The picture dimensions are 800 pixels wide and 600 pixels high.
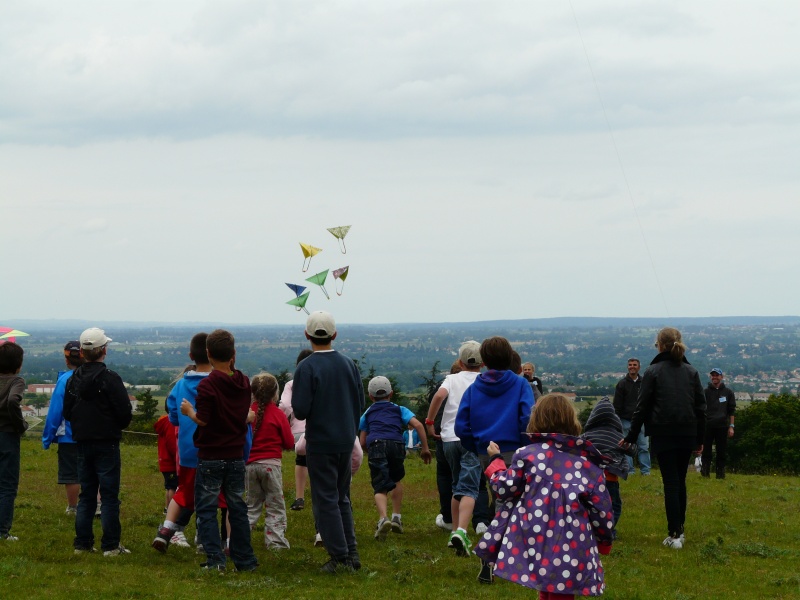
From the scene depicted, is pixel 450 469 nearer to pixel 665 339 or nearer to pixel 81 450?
pixel 665 339

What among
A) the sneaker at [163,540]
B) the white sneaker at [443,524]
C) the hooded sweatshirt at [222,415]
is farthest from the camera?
the white sneaker at [443,524]

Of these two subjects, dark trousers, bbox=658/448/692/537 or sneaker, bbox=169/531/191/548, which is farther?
dark trousers, bbox=658/448/692/537

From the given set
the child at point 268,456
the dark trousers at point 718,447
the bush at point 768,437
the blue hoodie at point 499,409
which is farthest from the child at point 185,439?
the bush at point 768,437

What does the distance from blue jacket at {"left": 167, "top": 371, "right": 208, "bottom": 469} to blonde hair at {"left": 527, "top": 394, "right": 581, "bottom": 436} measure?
3.38m

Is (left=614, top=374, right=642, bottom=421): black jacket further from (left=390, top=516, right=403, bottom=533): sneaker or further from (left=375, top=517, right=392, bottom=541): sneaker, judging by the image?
(left=375, top=517, right=392, bottom=541): sneaker

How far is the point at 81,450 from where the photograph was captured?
8211mm

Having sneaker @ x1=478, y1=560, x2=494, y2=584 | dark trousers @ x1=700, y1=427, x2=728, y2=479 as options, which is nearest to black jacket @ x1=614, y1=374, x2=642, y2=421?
dark trousers @ x1=700, y1=427, x2=728, y2=479

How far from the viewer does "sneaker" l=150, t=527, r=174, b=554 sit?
830 cm

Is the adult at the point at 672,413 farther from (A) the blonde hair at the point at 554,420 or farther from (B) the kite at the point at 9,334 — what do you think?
(B) the kite at the point at 9,334

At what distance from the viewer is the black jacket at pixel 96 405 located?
8.06 m

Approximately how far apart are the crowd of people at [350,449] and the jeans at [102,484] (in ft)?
0.04

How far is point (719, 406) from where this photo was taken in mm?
17062

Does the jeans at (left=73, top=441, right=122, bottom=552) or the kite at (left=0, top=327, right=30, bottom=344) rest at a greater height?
the kite at (left=0, top=327, right=30, bottom=344)

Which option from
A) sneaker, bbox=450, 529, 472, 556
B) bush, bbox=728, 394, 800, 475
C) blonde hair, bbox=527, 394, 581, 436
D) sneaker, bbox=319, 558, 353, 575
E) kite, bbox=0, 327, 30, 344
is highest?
kite, bbox=0, 327, 30, 344
